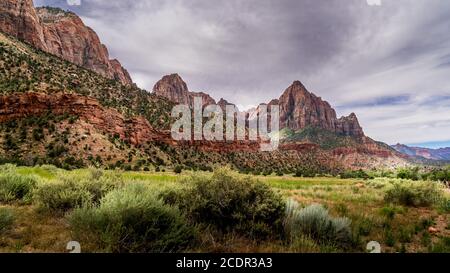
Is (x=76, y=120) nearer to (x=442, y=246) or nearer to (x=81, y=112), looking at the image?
(x=81, y=112)

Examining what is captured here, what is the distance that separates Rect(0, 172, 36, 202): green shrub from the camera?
9562 mm

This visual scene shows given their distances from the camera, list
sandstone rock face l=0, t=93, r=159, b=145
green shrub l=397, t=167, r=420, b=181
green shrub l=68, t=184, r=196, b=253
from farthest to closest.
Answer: green shrub l=397, t=167, r=420, b=181
sandstone rock face l=0, t=93, r=159, b=145
green shrub l=68, t=184, r=196, b=253

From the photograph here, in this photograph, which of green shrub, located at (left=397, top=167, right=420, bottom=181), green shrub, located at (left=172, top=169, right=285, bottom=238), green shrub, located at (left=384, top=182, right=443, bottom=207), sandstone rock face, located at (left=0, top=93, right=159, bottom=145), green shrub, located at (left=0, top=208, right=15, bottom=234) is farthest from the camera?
green shrub, located at (left=397, top=167, right=420, bottom=181)

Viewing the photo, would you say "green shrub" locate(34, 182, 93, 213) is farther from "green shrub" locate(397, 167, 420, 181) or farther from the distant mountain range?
"green shrub" locate(397, 167, 420, 181)

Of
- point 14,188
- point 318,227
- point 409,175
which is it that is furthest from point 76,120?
point 409,175

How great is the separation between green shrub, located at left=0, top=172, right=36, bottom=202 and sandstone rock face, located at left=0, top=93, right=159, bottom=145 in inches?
1632

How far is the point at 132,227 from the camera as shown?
512cm

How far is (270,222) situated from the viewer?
21.5 ft

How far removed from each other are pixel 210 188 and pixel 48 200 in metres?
5.01

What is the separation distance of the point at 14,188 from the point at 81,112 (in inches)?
1809

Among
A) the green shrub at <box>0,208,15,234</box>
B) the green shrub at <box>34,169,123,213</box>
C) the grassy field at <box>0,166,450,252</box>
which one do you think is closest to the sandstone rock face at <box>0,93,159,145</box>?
the grassy field at <box>0,166,450,252</box>
